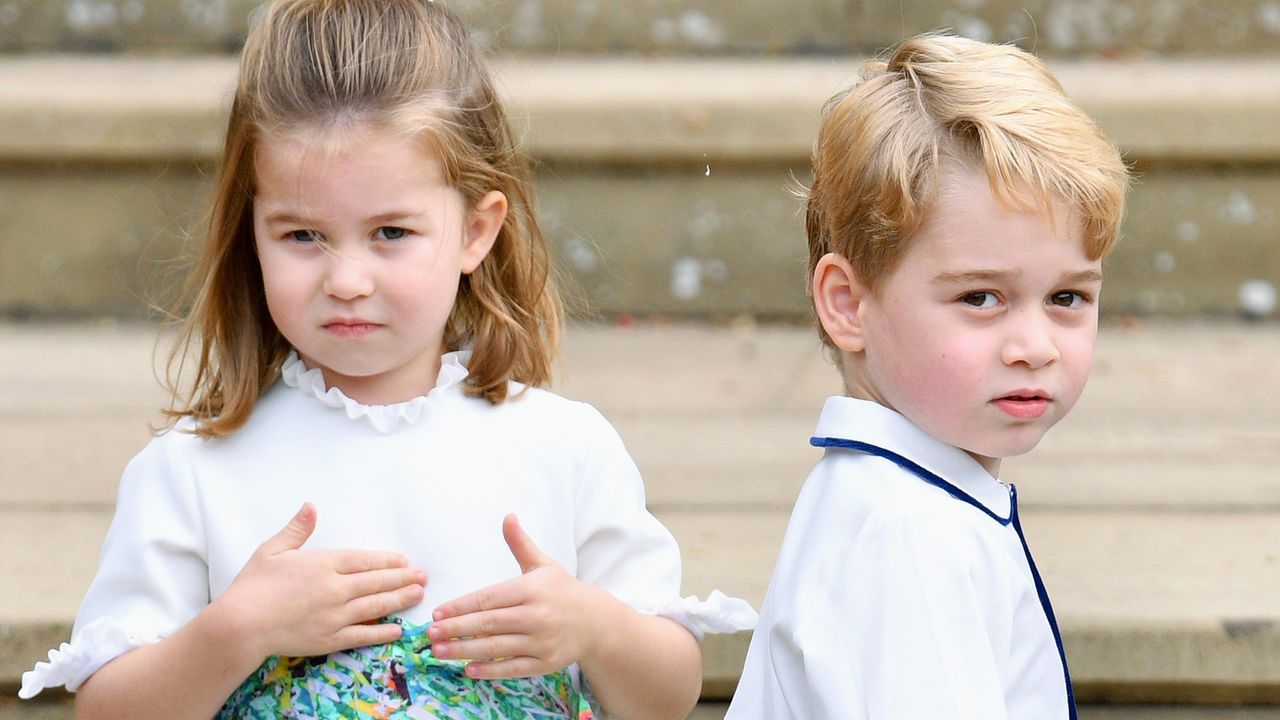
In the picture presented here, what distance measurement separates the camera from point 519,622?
151 cm

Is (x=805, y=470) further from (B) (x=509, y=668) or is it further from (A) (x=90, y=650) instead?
(A) (x=90, y=650)

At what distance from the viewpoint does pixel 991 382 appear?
1421mm

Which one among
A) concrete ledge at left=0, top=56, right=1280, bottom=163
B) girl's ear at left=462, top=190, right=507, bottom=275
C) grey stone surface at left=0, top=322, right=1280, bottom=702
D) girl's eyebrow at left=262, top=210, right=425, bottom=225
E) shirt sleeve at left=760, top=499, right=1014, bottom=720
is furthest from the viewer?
concrete ledge at left=0, top=56, right=1280, bottom=163

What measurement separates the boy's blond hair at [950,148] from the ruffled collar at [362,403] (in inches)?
18.0

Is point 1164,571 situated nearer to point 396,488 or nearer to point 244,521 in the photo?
point 396,488

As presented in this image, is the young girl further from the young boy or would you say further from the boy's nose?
the boy's nose

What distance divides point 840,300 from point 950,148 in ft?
0.63

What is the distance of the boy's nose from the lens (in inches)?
55.2

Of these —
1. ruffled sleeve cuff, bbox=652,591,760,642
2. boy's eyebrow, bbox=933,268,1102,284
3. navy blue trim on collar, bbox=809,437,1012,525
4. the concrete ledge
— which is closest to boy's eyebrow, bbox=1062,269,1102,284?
boy's eyebrow, bbox=933,268,1102,284

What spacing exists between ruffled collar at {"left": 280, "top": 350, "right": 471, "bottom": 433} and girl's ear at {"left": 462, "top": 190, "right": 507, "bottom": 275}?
0.12m

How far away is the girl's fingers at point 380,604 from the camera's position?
1.52m

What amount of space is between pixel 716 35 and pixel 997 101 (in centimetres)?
198

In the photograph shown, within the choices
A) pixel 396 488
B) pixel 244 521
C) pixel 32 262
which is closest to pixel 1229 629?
pixel 396 488

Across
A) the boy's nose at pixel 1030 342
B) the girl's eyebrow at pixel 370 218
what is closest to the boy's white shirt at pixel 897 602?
the boy's nose at pixel 1030 342
